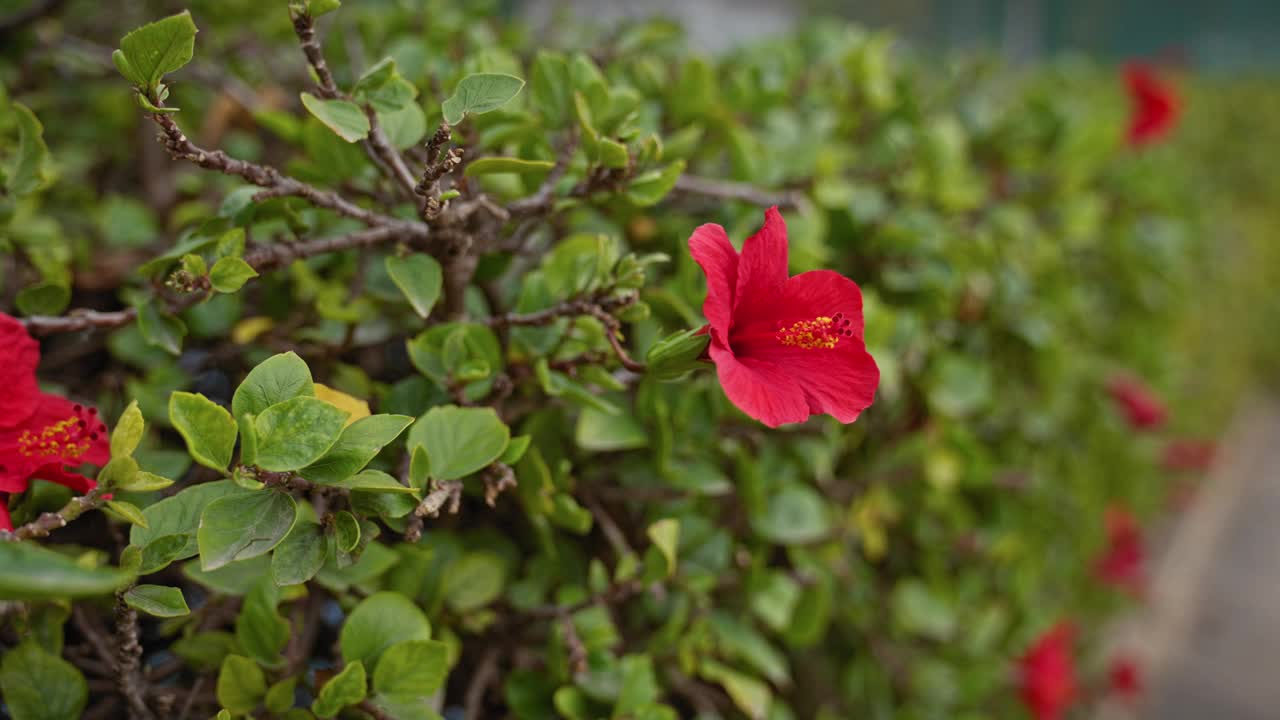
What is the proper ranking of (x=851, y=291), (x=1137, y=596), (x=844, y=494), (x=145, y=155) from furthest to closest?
(x=1137, y=596) → (x=145, y=155) → (x=844, y=494) → (x=851, y=291)

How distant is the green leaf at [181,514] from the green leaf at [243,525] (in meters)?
A: 0.02

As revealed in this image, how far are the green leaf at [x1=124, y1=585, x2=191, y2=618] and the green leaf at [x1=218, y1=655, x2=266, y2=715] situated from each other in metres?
0.10

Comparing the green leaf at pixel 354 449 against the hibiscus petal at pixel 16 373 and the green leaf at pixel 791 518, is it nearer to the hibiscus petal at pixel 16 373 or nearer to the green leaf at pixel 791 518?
the hibiscus petal at pixel 16 373

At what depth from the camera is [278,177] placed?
2.33 ft

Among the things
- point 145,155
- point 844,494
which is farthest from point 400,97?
point 145,155

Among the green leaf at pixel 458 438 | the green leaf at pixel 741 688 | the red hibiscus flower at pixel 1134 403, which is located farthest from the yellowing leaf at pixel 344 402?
the red hibiscus flower at pixel 1134 403

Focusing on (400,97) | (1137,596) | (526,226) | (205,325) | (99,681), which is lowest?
(1137,596)

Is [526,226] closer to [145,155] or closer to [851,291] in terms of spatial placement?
[851,291]

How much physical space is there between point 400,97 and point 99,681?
1.82 ft

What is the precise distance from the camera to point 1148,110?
2.30 metres

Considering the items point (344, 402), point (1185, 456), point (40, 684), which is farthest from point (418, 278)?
point (1185, 456)

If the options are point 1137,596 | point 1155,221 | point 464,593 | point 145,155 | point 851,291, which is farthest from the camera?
point 1137,596

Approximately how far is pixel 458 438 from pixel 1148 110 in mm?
2239

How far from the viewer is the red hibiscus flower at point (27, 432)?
65 cm
